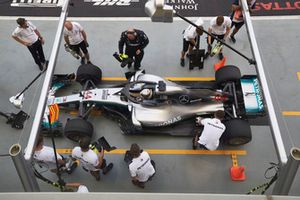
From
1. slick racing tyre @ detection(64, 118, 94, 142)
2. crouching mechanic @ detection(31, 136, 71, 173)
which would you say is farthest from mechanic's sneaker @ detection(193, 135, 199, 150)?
crouching mechanic @ detection(31, 136, 71, 173)

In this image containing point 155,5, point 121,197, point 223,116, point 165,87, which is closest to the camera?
point 121,197

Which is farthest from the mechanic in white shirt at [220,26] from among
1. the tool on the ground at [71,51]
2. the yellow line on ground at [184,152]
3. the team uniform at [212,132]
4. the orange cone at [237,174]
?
the tool on the ground at [71,51]

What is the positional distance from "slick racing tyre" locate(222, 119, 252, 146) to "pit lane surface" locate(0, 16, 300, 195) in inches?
19.3

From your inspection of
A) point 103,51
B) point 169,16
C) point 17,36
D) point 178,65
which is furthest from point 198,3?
point 169,16

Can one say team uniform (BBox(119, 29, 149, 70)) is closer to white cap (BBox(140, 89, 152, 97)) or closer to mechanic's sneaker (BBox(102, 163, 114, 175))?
white cap (BBox(140, 89, 152, 97))

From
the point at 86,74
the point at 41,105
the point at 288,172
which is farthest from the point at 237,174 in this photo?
the point at 41,105

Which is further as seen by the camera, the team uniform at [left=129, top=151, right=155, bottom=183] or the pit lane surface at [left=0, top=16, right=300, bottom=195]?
the pit lane surface at [left=0, top=16, right=300, bottom=195]

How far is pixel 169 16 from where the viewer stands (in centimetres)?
454

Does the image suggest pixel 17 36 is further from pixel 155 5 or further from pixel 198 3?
pixel 198 3

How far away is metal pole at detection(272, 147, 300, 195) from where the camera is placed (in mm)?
3432

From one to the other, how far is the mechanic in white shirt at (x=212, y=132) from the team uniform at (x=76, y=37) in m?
3.54

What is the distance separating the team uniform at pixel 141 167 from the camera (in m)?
5.65

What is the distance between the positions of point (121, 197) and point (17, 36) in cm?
574

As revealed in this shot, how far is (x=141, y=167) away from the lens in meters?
5.71
